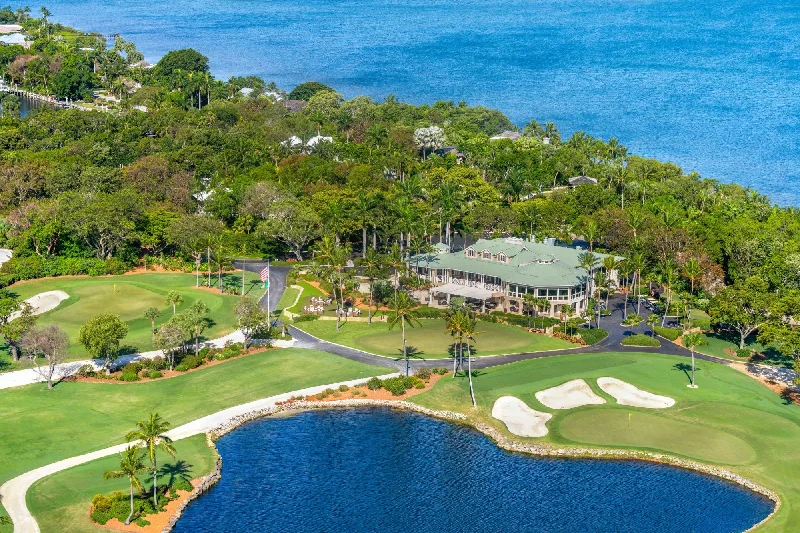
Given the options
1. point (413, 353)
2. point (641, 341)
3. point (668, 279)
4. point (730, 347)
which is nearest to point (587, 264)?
point (668, 279)

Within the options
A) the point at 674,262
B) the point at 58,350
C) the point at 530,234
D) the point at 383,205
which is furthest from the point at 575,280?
the point at 58,350

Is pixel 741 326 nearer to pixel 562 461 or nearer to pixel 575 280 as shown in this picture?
pixel 575 280

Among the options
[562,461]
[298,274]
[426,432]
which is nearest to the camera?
[562,461]

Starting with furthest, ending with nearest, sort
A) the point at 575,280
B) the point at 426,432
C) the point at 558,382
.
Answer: the point at 575,280 < the point at 558,382 < the point at 426,432

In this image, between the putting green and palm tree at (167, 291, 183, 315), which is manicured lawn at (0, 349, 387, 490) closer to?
palm tree at (167, 291, 183, 315)

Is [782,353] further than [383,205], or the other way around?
[383,205]

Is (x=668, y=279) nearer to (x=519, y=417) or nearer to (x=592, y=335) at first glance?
(x=592, y=335)

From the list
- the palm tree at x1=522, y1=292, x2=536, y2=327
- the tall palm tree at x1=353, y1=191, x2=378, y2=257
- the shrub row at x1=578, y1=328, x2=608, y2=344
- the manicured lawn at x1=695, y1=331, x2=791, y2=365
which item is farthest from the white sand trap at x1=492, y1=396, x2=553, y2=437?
the tall palm tree at x1=353, y1=191, x2=378, y2=257
